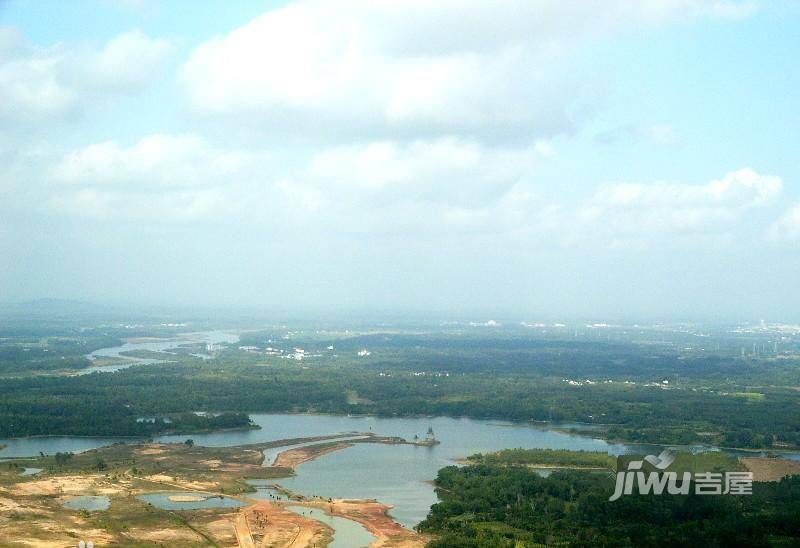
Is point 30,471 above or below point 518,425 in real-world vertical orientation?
above

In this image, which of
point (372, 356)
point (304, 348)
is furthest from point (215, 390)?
point (304, 348)

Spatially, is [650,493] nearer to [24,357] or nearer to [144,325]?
[24,357]

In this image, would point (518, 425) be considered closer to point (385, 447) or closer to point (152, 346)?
point (385, 447)

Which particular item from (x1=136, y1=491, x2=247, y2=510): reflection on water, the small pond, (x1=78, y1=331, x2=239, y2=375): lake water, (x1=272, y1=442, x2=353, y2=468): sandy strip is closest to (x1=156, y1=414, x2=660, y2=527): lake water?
(x1=272, y1=442, x2=353, y2=468): sandy strip

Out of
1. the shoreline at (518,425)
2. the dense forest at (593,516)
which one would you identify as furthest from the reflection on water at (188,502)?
the shoreline at (518,425)

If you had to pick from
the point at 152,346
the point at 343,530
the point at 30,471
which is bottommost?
the point at 343,530

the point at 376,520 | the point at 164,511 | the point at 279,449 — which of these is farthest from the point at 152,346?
the point at 376,520

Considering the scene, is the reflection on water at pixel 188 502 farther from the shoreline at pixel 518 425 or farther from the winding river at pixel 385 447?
the shoreline at pixel 518 425

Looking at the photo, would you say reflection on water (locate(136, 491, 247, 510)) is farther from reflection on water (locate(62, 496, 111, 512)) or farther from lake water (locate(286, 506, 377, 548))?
lake water (locate(286, 506, 377, 548))
